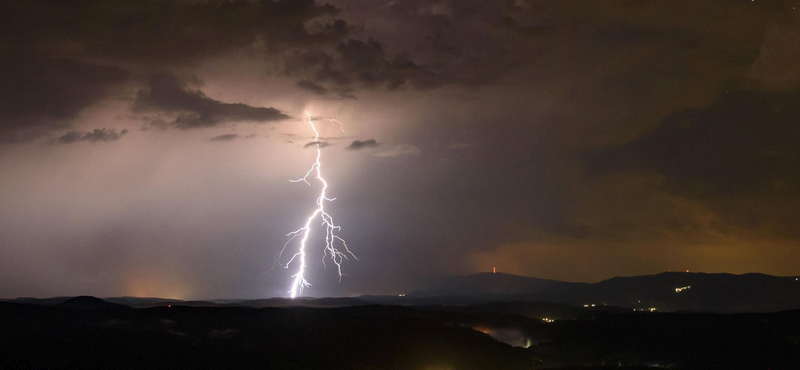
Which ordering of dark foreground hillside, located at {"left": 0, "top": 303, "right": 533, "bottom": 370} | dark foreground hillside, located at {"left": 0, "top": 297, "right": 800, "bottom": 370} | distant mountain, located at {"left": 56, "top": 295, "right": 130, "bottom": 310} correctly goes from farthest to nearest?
distant mountain, located at {"left": 56, "top": 295, "right": 130, "bottom": 310} → dark foreground hillside, located at {"left": 0, "top": 297, "right": 800, "bottom": 370} → dark foreground hillside, located at {"left": 0, "top": 303, "right": 533, "bottom": 370}

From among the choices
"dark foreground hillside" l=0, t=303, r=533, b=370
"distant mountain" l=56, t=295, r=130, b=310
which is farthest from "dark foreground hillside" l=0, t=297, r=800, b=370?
"distant mountain" l=56, t=295, r=130, b=310

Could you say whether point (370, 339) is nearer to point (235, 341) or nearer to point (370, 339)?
point (370, 339)

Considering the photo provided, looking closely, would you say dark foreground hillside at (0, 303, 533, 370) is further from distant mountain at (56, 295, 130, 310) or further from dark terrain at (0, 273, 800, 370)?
distant mountain at (56, 295, 130, 310)

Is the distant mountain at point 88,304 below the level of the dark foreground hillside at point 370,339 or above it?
above

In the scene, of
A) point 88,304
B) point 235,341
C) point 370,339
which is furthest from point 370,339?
point 88,304

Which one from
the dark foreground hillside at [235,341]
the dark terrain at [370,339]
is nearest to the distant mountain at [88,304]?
the dark terrain at [370,339]

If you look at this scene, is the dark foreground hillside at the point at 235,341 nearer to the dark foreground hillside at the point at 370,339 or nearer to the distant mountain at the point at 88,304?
the dark foreground hillside at the point at 370,339

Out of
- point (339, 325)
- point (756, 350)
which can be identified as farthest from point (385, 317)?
point (756, 350)

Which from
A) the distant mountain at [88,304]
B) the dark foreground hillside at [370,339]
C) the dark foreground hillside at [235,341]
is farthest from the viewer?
the distant mountain at [88,304]
